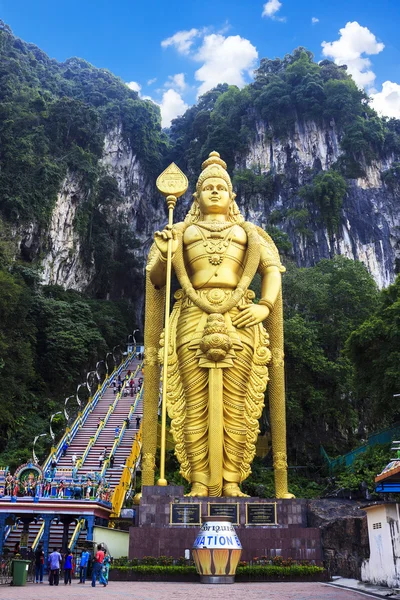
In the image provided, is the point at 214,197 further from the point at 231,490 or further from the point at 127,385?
the point at 127,385

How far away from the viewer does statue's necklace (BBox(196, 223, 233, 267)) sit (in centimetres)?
962

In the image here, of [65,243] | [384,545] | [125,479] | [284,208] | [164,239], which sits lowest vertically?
[384,545]

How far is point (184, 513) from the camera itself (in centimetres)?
812

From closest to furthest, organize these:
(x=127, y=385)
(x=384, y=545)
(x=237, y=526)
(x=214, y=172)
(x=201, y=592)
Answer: (x=201, y=592) < (x=384, y=545) < (x=237, y=526) < (x=214, y=172) < (x=127, y=385)

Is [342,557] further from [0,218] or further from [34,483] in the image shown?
[0,218]

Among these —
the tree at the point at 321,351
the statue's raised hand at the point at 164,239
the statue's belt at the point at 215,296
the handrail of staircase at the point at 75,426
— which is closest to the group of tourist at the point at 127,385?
the handrail of staircase at the point at 75,426

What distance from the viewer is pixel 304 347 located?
17734mm

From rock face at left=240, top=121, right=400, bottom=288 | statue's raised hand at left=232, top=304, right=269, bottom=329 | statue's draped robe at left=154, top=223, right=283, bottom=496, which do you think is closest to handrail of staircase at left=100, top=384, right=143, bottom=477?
statue's draped robe at left=154, top=223, right=283, bottom=496

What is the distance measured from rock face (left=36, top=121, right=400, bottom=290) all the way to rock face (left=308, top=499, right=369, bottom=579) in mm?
19190

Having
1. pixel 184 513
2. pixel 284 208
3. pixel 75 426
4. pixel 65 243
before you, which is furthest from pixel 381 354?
pixel 284 208

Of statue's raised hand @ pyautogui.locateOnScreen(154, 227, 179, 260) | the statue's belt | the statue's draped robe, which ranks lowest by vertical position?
the statue's draped robe

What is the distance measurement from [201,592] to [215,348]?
3792 millimetres

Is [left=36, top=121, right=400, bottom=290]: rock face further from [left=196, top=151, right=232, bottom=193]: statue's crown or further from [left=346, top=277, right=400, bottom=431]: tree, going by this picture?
[left=196, top=151, right=232, bottom=193]: statue's crown

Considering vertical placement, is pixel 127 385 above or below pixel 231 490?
above
